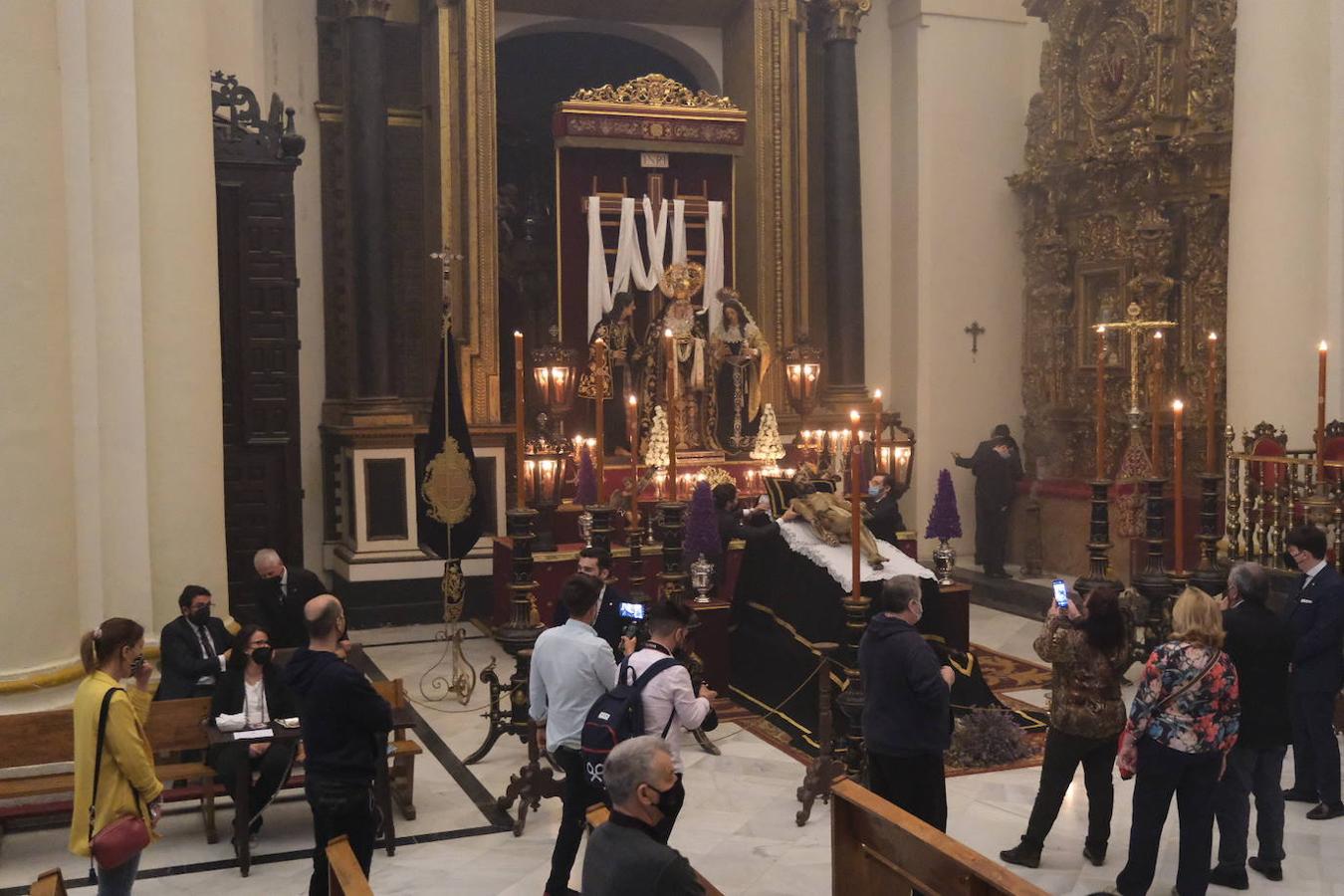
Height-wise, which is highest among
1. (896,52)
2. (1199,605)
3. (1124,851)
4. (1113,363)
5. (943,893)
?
(896,52)

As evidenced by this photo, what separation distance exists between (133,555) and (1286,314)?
31.8ft

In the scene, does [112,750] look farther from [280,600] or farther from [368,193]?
[368,193]

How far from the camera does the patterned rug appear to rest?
29.3 ft

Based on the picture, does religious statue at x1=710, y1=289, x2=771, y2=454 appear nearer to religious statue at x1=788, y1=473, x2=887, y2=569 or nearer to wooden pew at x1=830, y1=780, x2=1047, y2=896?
religious statue at x1=788, y1=473, x2=887, y2=569

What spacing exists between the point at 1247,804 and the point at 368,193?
10.7 metres

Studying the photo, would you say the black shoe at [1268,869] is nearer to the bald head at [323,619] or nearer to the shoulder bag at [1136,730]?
the shoulder bag at [1136,730]

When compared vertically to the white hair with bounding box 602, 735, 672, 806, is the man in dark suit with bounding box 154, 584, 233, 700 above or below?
below

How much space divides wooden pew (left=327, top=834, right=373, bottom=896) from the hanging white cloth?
11365 millimetres

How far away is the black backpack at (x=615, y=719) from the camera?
5.77m

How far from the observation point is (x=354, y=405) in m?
14.5

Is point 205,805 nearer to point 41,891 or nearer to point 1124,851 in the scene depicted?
point 41,891

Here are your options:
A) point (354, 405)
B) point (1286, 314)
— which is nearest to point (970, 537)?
point (1286, 314)

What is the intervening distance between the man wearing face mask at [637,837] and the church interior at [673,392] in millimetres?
57

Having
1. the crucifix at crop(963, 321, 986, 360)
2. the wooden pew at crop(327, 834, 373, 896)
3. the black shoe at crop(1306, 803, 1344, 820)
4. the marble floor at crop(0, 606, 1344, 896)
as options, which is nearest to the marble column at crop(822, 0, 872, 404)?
the crucifix at crop(963, 321, 986, 360)
